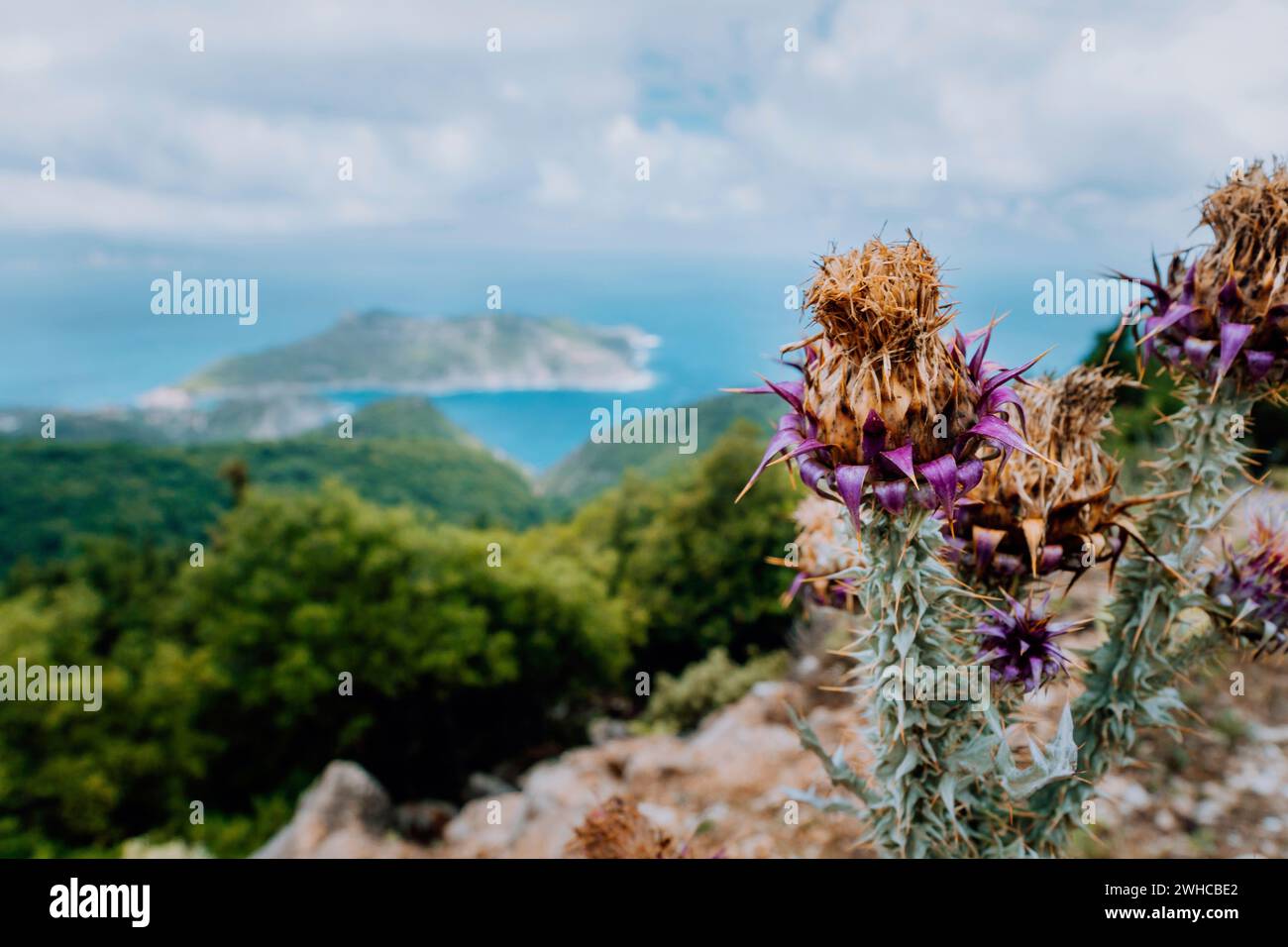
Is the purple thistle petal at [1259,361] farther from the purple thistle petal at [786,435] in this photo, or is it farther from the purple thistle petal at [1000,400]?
the purple thistle petal at [786,435]

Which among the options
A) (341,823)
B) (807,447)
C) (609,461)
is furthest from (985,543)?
(609,461)

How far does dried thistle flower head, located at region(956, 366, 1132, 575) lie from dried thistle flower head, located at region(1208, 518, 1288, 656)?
2.25 feet

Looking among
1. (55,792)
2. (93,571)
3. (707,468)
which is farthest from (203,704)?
(93,571)

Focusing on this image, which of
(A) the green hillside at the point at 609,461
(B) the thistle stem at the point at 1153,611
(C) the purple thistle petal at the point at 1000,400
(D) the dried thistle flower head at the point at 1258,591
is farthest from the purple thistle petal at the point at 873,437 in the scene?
(A) the green hillside at the point at 609,461

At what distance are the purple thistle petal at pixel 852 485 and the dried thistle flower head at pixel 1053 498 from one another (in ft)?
2.43

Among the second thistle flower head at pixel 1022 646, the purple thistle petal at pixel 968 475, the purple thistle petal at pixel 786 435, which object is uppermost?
the purple thistle petal at pixel 786 435

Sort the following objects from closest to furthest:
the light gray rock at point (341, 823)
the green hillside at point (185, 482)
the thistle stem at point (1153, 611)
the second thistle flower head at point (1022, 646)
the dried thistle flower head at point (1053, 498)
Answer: the second thistle flower head at point (1022, 646) → the dried thistle flower head at point (1053, 498) → the thistle stem at point (1153, 611) → the light gray rock at point (341, 823) → the green hillside at point (185, 482)

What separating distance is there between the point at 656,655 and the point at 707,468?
27.4ft

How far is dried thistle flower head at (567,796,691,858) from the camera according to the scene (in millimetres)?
4199

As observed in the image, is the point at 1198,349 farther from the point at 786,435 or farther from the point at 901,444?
the point at 786,435

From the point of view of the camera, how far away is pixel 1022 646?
2752 millimetres

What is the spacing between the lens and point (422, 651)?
27.3 meters

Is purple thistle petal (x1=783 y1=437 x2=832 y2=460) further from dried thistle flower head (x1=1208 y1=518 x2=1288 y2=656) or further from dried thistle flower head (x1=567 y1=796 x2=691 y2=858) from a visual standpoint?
dried thistle flower head (x1=567 y1=796 x2=691 y2=858)

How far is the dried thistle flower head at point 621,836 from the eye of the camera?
4.20 meters
